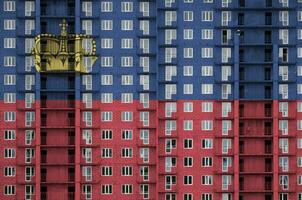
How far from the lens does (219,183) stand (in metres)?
128

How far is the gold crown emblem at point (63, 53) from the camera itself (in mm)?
128375

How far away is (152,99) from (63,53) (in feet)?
55.1

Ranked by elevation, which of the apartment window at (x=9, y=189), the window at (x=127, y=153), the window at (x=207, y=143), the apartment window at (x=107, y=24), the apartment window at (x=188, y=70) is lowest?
the apartment window at (x=9, y=189)

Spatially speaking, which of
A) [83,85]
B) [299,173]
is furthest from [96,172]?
[299,173]

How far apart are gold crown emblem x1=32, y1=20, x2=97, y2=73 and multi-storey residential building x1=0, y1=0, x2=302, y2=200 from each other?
17cm

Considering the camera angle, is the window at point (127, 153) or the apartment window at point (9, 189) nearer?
the apartment window at point (9, 189)

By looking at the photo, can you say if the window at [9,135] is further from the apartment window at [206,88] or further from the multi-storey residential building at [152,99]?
the apartment window at [206,88]

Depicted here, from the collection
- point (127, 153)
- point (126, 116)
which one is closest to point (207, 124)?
point (126, 116)

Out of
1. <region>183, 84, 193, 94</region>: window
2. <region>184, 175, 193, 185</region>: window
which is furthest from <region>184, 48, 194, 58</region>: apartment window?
<region>184, 175, 193, 185</region>: window

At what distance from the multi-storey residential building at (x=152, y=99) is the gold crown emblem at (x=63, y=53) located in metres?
0.17

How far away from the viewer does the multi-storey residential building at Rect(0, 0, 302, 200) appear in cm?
12750

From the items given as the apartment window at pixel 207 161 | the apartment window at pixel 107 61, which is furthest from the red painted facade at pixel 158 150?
the apartment window at pixel 107 61

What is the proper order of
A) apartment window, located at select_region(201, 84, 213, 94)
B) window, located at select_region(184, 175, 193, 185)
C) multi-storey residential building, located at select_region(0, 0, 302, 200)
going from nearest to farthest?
multi-storey residential building, located at select_region(0, 0, 302, 200), window, located at select_region(184, 175, 193, 185), apartment window, located at select_region(201, 84, 213, 94)

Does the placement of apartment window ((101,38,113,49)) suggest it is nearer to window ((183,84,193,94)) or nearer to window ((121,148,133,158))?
window ((183,84,193,94))
